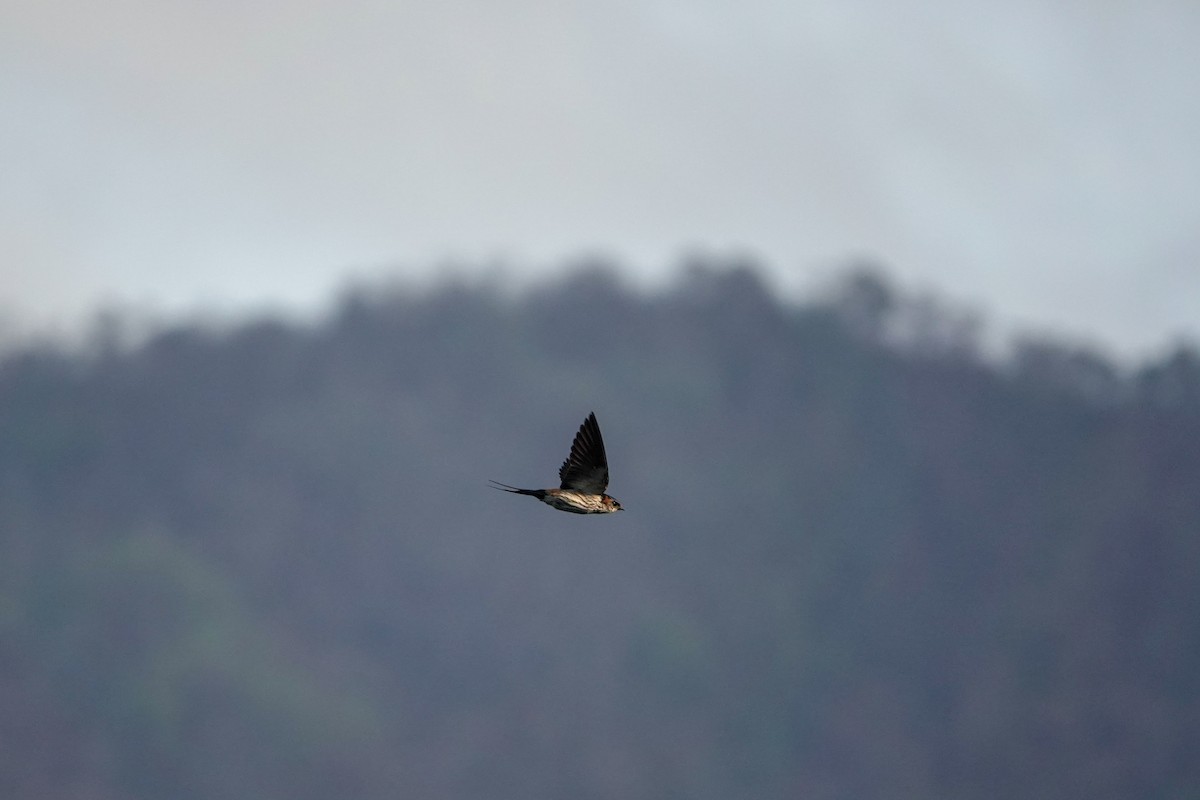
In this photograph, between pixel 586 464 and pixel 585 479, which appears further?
pixel 585 479

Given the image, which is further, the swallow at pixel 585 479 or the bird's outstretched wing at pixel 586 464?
the bird's outstretched wing at pixel 586 464

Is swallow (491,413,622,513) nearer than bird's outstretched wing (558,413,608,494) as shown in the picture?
Yes

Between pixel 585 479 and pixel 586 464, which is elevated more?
pixel 586 464
